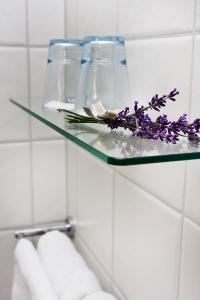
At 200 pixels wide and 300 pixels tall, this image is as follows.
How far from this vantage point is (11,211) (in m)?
0.87

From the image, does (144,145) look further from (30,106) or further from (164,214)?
(30,106)

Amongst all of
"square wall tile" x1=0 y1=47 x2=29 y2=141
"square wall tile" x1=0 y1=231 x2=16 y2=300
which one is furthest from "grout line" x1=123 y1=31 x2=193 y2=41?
"square wall tile" x1=0 y1=231 x2=16 y2=300

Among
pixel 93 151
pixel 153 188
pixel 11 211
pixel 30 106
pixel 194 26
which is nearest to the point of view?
pixel 93 151

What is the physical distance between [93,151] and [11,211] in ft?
1.99

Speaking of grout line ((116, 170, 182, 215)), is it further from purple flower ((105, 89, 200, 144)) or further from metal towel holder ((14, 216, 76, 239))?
metal towel holder ((14, 216, 76, 239))

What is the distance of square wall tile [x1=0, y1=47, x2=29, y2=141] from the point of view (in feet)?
2.63

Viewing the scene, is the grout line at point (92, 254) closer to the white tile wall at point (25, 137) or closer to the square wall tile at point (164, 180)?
the white tile wall at point (25, 137)

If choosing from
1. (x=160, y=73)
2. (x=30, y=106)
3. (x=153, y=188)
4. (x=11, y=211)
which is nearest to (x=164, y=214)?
(x=153, y=188)

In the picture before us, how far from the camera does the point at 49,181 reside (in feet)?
2.92

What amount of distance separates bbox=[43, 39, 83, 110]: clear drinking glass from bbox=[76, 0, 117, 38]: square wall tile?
5 centimetres

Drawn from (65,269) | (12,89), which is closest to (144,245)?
(65,269)

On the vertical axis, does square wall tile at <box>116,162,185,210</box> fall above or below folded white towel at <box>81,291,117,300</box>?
above

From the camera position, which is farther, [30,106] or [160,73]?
[30,106]

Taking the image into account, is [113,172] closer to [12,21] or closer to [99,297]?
[99,297]
